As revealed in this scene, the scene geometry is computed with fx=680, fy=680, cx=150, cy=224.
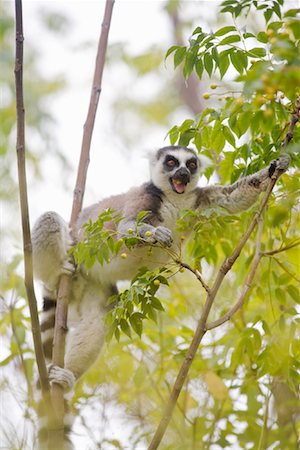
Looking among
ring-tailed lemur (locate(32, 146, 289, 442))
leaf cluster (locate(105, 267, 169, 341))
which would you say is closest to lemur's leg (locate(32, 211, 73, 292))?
ring-tailed lemur (locate(32, 146, 289, 442))

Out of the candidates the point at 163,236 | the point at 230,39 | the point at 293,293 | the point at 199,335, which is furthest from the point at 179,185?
the point at 199,335

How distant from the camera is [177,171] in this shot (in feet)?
19.6

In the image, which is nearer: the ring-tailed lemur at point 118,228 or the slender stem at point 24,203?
the slender stem at point 24,203

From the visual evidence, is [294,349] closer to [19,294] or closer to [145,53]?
[19,294]

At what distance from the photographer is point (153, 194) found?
597 centimetres

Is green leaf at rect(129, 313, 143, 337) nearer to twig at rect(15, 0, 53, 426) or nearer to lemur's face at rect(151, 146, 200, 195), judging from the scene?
twig at rect(15, 0, 53, 426)

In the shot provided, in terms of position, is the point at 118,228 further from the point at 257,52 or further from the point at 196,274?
the point at 257,52

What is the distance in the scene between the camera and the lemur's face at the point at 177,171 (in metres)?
5.93

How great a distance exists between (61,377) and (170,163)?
2.20 m

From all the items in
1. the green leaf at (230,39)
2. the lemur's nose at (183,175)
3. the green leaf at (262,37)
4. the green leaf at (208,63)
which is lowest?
the green leaf at (262,37)

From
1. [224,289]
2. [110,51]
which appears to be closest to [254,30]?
[110,51]

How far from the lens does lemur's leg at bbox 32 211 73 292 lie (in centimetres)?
573

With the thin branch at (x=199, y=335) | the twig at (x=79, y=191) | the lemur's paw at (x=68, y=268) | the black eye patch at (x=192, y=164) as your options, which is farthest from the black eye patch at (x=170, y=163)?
the thin branch at (x=199, y=335)

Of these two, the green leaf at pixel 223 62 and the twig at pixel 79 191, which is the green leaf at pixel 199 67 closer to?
the green leaf at pixel 223 62
